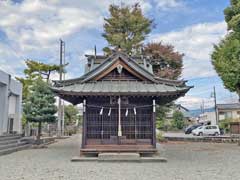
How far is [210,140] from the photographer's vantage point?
77.9 ft

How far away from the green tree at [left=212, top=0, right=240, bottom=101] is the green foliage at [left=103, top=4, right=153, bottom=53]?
325 inches

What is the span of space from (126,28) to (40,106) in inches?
460

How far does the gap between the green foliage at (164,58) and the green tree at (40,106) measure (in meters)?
10.6

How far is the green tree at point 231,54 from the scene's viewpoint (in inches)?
683

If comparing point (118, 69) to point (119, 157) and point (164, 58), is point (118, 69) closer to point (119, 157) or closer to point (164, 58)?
point (119, 157)

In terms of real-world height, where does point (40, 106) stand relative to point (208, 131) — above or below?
above

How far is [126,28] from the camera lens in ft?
83.1

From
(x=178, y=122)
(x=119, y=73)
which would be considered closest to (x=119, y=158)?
(x=119, y=73)

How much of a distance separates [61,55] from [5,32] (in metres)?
10.8

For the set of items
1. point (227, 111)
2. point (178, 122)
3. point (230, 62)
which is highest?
point (230, 62)

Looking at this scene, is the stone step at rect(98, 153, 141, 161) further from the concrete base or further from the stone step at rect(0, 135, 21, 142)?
the stone step at rect(0, 135, 21, 142)

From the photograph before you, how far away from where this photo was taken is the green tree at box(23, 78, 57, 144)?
Answer: 18203 mm

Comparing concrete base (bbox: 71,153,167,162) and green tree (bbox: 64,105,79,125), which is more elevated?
green tree (bbox: 64,105,79,125)

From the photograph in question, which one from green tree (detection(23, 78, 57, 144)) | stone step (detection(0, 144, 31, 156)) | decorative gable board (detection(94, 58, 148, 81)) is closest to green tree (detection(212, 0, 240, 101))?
A: decorative gable board (detection(94, 58, 148, 81))
